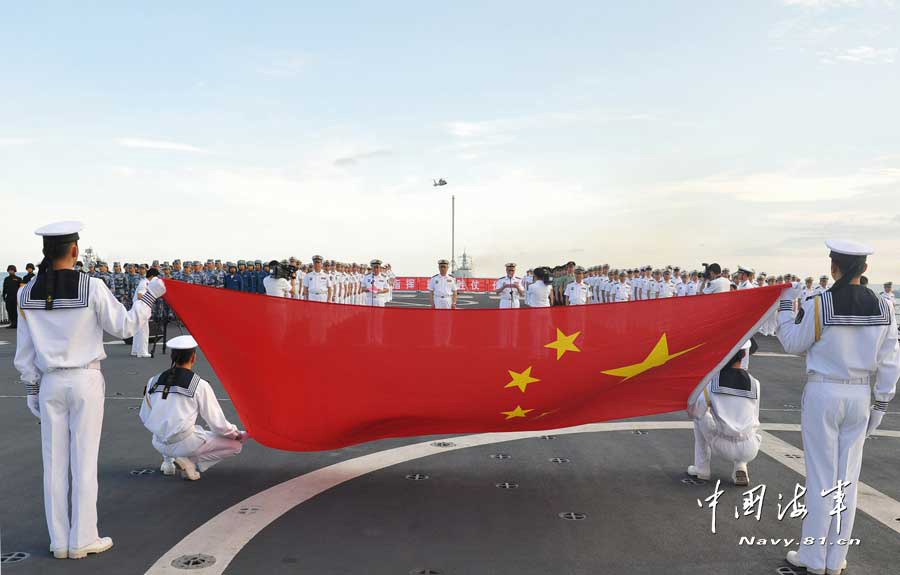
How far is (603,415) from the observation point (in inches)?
228

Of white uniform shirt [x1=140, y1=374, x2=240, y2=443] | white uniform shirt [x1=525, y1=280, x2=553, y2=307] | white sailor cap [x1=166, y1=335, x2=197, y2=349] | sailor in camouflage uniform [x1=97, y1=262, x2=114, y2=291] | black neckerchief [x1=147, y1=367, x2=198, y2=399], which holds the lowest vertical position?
white uniform shirt [x1=140, y1=374, x2=240, y2=443]

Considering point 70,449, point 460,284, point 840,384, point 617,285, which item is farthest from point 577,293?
point 460,284

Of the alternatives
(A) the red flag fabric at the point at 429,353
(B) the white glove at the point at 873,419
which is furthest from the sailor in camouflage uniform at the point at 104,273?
(B) the white glove at the point at 873,419

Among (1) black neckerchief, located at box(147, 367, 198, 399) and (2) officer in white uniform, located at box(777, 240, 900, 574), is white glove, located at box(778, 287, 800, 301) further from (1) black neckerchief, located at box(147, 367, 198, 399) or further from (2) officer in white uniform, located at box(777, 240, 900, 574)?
(1) black neckerchief, located at box(147, 367, 198, 399)

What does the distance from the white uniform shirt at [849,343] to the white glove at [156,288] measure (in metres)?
4.79

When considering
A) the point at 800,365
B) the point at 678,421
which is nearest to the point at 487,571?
the point at 678,421

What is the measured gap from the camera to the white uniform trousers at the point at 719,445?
6008 millimetres

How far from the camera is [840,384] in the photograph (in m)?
4.36

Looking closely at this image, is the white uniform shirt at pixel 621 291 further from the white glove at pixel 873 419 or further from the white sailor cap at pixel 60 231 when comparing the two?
the white sailor cap at pixel 60 231

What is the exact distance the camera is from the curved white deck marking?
14.6ft

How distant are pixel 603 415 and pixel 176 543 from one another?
368cm

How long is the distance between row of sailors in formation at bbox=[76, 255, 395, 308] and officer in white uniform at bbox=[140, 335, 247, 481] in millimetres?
10551

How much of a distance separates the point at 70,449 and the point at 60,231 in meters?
1.59

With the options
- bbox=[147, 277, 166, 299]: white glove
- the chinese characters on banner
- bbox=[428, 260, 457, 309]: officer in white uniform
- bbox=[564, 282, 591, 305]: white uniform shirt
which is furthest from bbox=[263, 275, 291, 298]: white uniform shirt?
the chinese characters on banner
